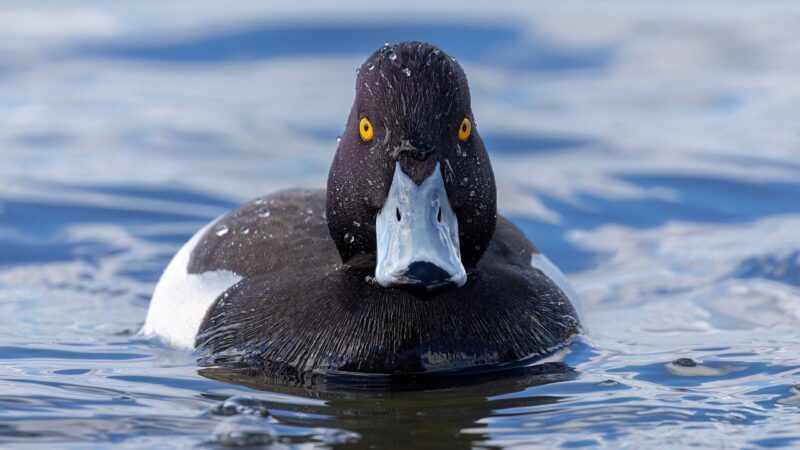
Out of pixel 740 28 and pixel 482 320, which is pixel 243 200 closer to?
pixel 482 320

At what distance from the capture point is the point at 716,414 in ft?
20.5

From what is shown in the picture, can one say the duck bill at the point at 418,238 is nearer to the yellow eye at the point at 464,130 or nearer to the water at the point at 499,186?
the yellow eye at the point at 464,130

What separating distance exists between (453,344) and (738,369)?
1.49 meters

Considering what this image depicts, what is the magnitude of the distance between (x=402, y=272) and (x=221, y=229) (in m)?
2.54

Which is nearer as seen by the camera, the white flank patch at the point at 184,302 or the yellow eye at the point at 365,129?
the yellow eye at the point at 365,129

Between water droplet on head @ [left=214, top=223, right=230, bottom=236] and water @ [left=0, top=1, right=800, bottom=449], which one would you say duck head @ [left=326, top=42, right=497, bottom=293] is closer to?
water @ [left=0, top=1, right=800, bottom=449]

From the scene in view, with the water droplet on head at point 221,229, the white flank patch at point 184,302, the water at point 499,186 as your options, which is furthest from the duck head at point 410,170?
the water droplet on head at point 221,229

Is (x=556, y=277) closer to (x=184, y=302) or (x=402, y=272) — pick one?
Answer: (x=184, y=302)

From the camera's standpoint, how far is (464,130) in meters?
6.67

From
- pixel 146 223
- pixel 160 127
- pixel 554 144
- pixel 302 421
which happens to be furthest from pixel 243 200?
pixel 302 421

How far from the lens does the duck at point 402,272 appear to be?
6.31m

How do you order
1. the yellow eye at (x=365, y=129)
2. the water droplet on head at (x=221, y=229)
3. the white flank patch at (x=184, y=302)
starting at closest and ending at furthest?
the yellow eye at (x=365, y=129) < the white flank patch at (x=184, y=302) < the water droplet on head at (x=221, y=229)

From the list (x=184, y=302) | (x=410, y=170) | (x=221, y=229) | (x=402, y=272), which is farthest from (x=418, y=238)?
(x=221, y=229)

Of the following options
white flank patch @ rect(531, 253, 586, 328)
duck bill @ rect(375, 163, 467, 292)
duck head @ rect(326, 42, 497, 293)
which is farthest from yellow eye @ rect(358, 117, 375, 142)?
white flank patch @ rect(531, 253, 586, 328)
